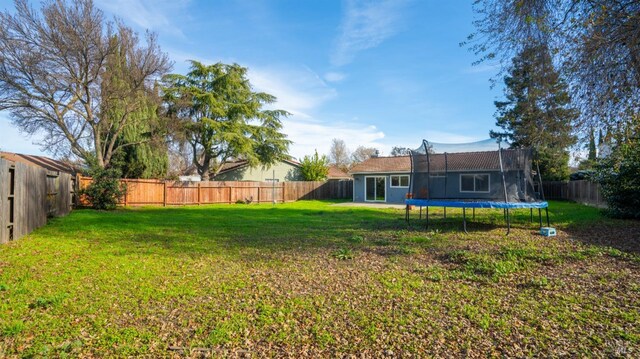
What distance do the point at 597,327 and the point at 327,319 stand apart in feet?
8.29

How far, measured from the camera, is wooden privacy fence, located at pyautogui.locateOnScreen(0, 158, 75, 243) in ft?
23.8

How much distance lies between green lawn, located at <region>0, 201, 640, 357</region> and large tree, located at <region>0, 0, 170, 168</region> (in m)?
11.8

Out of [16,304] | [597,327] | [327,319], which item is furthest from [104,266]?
[597,327]

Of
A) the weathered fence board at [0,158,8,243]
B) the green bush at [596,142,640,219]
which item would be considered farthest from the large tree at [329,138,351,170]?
the weathered fence board at [0,158,8,243]

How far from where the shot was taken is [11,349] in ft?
9.57

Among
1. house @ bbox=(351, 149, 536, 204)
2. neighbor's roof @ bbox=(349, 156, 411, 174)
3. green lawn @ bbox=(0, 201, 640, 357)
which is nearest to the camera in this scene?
green lawn @ bbox=(0, 201, 640, 357)

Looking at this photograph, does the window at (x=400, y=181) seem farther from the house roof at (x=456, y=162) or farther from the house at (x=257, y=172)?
the house at (x=257, y=172)

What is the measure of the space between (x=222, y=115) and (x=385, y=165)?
12773mm

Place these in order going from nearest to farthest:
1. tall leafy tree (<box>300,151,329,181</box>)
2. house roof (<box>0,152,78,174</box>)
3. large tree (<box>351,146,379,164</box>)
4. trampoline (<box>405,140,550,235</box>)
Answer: trampoline (<box>405,140,550,235</box>) < house roof (<box>0,152,78,174</box>) < tall leafy tree (<box>300,151,329,181</box>) < large tree (<box>351,146,379,164</box>)

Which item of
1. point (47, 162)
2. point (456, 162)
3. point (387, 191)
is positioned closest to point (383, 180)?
point (387, 191)

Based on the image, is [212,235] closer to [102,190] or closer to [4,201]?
[4,201]

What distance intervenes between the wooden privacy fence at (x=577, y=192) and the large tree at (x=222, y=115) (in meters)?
20.9

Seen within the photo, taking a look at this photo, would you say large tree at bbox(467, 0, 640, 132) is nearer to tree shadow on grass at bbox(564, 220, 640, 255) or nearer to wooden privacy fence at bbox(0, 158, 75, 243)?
tree shadow on grass at bbox(564, 220, 640, 255)

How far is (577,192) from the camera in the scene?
73.1ft
